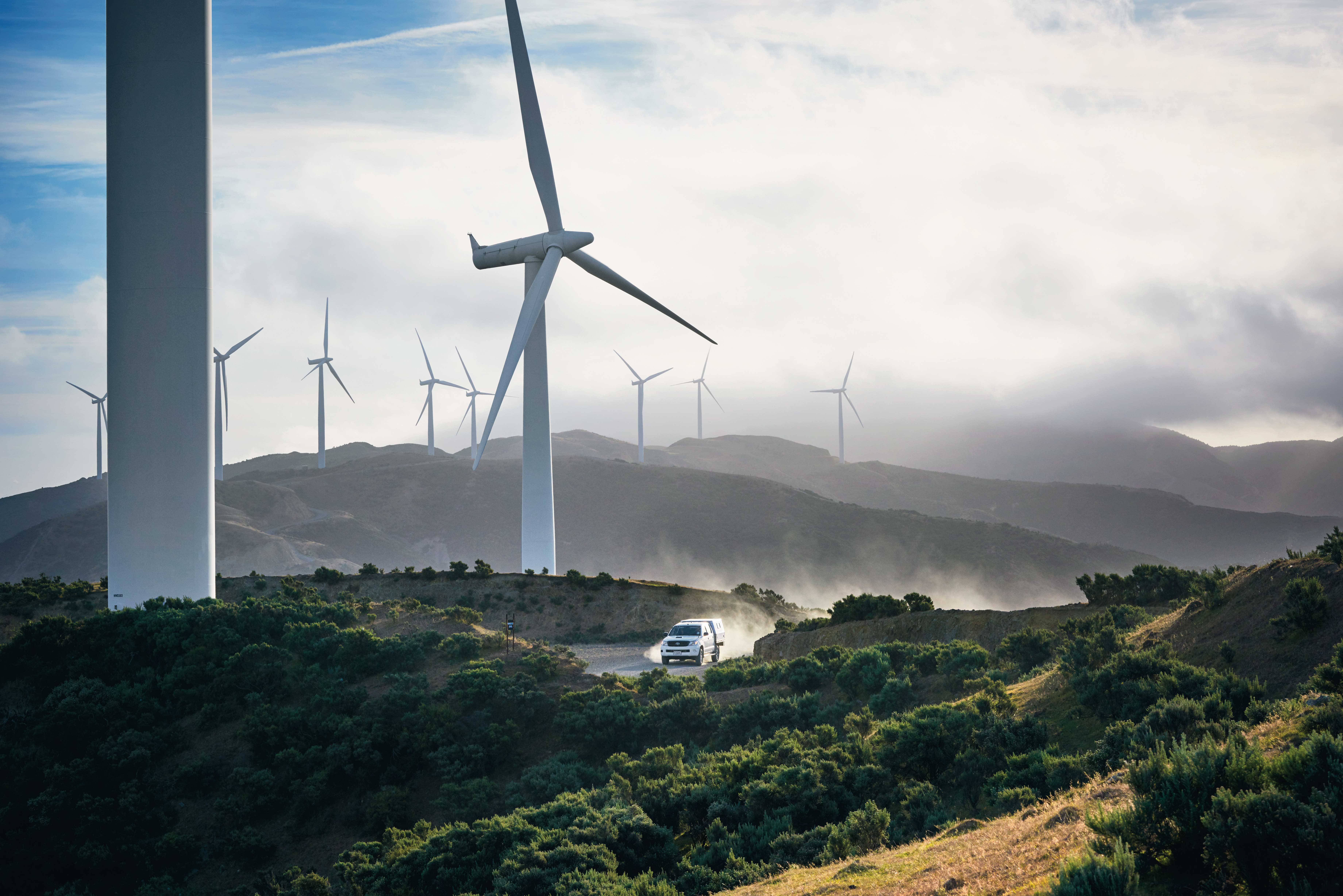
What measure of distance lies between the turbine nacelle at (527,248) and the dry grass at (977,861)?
48536mm

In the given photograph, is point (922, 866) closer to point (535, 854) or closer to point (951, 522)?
point (535, 854)

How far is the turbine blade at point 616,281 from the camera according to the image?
2234 inches

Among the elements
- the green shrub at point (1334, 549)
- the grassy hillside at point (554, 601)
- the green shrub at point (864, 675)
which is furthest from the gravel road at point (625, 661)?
the green shrub at point (1334, 549)

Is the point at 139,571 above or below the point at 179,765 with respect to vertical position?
above

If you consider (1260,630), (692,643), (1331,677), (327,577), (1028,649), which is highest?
(327,577)

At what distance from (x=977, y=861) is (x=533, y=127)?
53.8 m

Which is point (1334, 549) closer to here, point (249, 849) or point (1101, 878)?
point (1101, 878)

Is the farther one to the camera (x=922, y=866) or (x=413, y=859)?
(x=413, y=859)

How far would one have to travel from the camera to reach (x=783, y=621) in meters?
39.8

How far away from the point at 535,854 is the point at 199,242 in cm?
2954

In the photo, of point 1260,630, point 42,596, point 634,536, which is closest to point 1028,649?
point 1260,630

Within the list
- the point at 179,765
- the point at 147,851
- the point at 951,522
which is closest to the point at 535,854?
the point at 147,851

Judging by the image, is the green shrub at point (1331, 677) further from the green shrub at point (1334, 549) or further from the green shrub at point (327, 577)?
the green shrub at point (327, 577)

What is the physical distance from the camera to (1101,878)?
23.0ft
